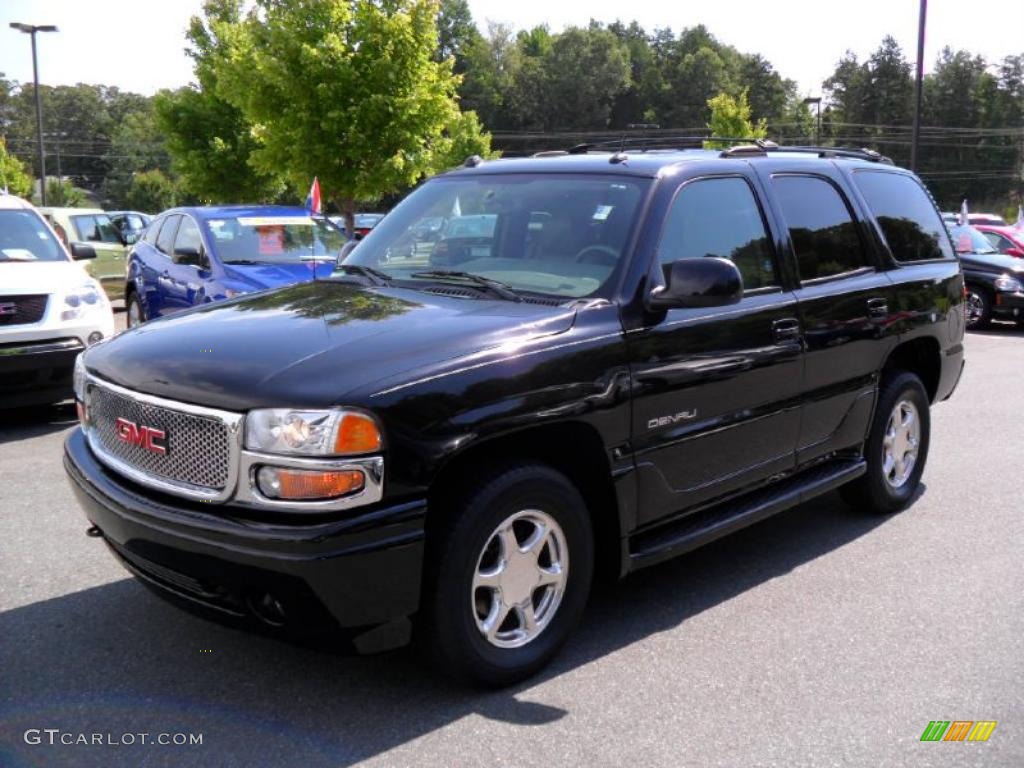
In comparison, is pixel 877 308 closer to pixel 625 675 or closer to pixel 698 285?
pixel 698 285

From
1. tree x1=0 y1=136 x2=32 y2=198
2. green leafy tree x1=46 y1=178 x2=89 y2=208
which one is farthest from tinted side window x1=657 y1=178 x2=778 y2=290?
green leafy tree x1=46 y1=178 x2=89 y2=208

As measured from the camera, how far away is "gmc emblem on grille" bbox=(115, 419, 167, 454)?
338 centimetres

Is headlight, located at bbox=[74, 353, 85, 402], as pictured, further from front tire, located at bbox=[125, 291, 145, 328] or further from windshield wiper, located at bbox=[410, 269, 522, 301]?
front tire, located at bbox=[125, 291, 145, 328]

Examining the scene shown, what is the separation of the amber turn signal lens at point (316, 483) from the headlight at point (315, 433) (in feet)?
0.20

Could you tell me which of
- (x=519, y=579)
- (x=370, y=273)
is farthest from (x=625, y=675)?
(x=370, y=273)

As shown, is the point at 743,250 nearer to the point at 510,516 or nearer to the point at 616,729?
the point at 510,516

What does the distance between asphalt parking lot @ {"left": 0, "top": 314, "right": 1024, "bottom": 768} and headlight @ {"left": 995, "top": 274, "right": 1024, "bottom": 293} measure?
38.2ft

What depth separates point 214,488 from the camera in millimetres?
3205

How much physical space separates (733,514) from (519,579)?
1.27m

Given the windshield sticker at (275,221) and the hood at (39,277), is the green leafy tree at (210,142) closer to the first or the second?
the windshield sticker at (275,221)

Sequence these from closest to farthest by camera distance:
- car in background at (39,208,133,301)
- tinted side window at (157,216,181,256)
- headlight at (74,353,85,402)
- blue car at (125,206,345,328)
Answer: headlight at (74,353,85,402)
blue car at (125,206,345,328)
tinted side window at (157,216,181,256)
car in background at (39,208,133,301)

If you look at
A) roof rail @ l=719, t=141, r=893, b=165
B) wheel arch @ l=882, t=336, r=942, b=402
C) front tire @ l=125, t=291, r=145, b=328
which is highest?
roof rail @ l=719, t=141, r=893, b=165

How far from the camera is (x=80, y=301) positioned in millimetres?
8102

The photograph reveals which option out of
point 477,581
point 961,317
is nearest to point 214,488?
point 477,581
